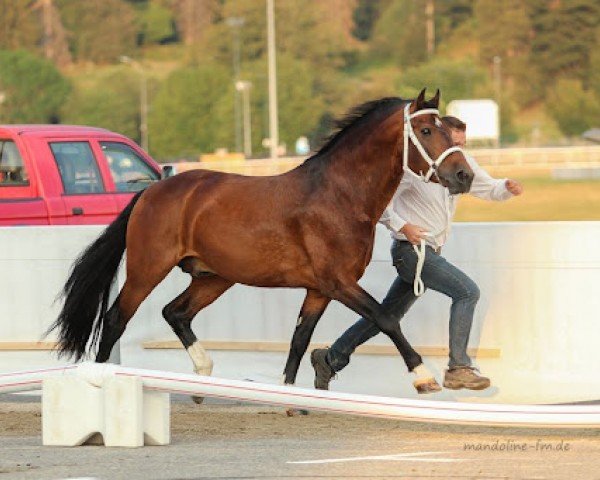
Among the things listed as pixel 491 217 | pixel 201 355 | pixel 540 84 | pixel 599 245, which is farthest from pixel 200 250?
pixel 540 84

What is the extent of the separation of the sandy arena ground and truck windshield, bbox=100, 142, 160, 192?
26.5 ft

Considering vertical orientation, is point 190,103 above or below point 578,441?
below

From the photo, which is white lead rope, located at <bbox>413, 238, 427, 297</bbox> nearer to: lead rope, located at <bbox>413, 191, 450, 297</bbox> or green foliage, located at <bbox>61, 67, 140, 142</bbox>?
lead rope, located at <bbox>413, 191, 450, 297</bbox>

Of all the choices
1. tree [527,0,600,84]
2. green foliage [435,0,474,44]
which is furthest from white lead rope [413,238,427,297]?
green foliage [435,0,474,44]

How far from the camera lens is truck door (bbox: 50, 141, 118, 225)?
62.7 ft

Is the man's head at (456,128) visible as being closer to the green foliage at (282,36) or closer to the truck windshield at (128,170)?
the truck windshield at (128,170)

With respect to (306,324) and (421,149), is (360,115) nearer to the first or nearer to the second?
(421,149)

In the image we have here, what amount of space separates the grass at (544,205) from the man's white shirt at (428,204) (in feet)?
Answer: 104

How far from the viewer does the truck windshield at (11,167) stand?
19.1m

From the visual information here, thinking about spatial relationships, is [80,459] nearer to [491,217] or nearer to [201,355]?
[201,355]

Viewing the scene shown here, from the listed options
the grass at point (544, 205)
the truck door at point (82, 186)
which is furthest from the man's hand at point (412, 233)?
the grass at point (544, 205)

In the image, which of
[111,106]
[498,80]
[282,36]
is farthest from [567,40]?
→ [111,106]

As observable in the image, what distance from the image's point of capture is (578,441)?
1025 cm

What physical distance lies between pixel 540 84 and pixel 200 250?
133m
